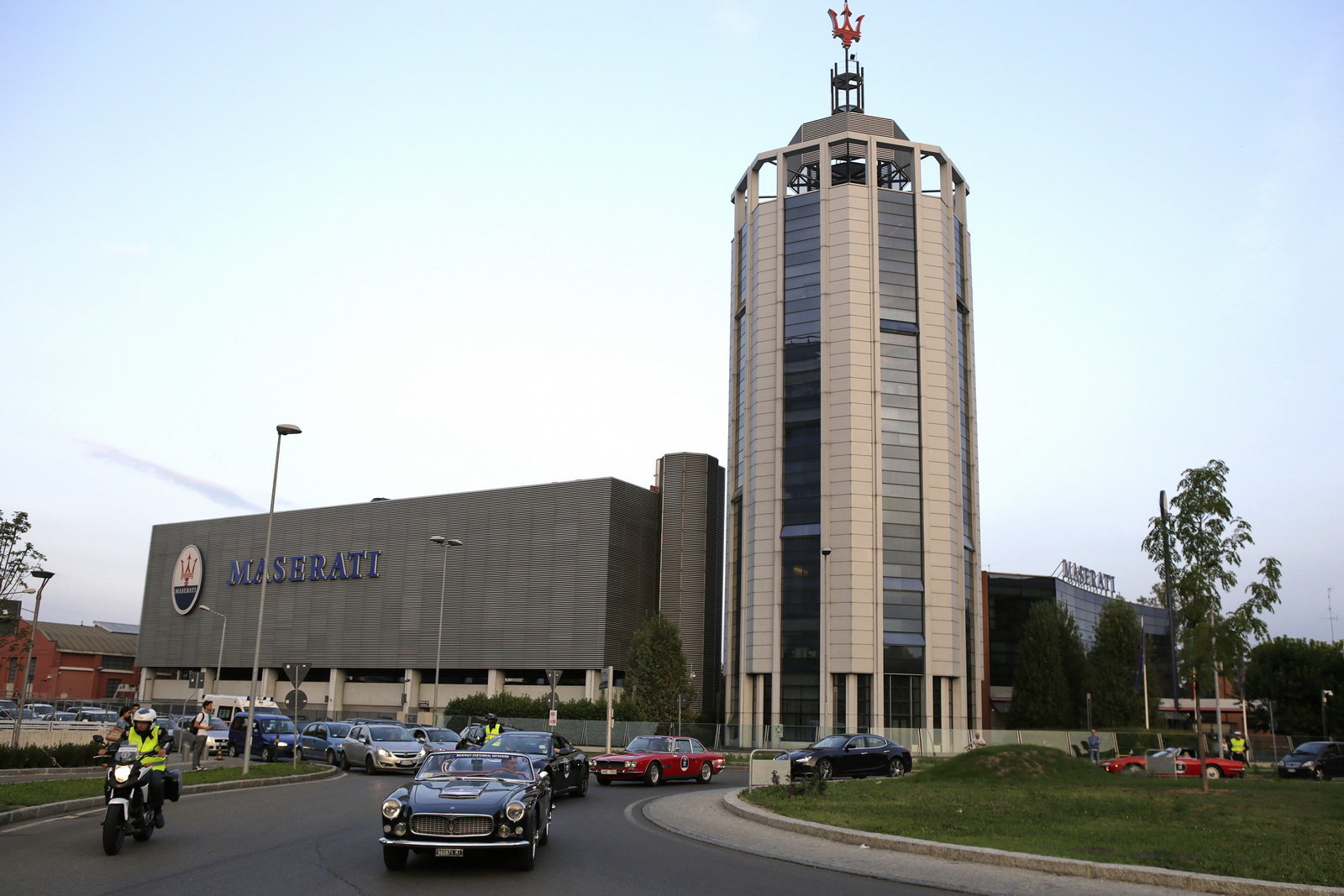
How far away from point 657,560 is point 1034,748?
50299 millimetres

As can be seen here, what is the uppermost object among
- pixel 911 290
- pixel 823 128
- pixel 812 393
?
pixel 823 128

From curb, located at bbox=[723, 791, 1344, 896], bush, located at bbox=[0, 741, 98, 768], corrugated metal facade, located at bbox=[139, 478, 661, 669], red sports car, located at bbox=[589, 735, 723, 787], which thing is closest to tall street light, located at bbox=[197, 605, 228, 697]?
corrugated metal facade, located at bbox=[139, 478, 661, 669]

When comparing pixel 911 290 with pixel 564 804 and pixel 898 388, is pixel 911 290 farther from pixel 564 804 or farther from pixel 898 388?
pixel 564 804

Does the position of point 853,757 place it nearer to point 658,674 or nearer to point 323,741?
point 323,741

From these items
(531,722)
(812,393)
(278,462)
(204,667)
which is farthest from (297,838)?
(204,667)

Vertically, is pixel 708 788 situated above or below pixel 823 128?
below

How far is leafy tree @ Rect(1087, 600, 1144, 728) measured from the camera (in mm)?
73250

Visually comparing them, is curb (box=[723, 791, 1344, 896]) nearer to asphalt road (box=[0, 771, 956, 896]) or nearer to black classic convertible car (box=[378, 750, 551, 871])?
asphalt road (box=[0, 771, 956, 896])

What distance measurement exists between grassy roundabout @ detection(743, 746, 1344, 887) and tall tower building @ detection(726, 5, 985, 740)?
3571 centimetres

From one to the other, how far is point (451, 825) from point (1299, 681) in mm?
87244

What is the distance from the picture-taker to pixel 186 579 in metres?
96.9

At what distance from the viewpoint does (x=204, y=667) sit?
9319 cm

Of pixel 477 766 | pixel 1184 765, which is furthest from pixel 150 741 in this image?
pixel 1184 765

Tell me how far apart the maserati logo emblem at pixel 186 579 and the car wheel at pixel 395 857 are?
91.8 m
